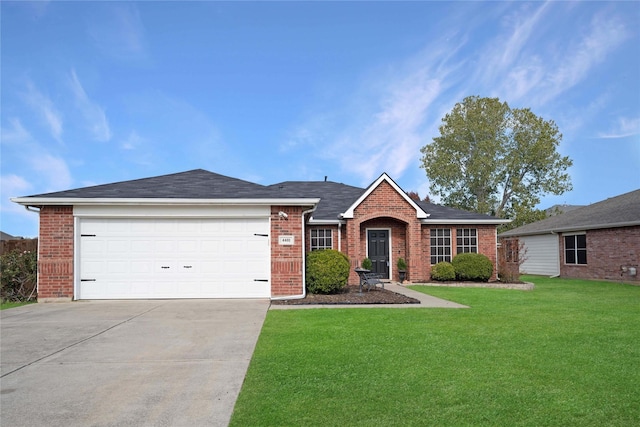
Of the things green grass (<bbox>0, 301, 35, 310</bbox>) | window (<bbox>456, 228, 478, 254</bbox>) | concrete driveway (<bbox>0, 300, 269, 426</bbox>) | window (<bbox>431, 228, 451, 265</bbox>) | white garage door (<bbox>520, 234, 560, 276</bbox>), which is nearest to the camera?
concrete driveway (<bbox>0, 300, 269, 426</bbox>)

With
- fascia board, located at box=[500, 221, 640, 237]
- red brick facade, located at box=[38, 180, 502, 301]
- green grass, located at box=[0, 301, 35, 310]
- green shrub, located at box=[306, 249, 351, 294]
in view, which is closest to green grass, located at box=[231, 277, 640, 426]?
red brick facade, located at box=[38, 180, 502, 301]

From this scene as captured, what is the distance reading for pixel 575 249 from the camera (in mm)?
22234

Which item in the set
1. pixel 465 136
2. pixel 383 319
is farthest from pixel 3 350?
pixel 465 136

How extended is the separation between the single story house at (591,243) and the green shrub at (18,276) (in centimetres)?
2258

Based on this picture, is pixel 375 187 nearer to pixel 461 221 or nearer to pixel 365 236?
pixel 365 236

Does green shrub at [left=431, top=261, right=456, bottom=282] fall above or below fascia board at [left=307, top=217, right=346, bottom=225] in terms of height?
below

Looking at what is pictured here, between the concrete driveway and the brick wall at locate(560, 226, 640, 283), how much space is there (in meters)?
17.4

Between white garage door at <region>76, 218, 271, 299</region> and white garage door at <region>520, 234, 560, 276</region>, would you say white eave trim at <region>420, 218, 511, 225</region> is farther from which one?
white garage door at <region>76, 218, 271, 299</region>

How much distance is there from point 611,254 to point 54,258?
22.5 m

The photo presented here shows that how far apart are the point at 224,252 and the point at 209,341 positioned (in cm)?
548

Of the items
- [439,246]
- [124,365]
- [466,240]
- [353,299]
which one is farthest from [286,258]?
[466,240]

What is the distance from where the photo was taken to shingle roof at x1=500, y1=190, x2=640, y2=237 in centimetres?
1922

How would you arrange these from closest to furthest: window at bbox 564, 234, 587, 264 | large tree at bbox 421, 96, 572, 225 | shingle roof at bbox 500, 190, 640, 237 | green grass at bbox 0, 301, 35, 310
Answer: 1. green grass at bbox 0, 301, 35, 310
2. shingle roof at bbox 500, 190, 640, 237
3. window at bbox 564, 234, 587, 264
4. large tree at bbox 421, 96, 572, 225

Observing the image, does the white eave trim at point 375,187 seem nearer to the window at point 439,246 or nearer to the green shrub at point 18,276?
the window at point 439,246
